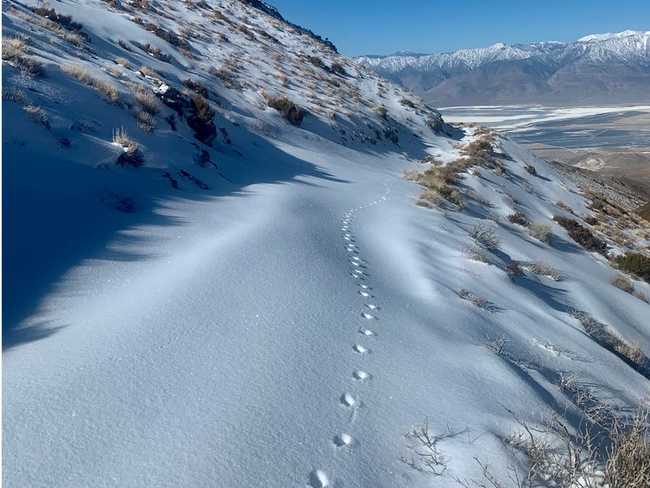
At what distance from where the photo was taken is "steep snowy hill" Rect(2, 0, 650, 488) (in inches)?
124

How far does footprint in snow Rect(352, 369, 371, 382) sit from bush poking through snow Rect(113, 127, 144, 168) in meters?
6.22

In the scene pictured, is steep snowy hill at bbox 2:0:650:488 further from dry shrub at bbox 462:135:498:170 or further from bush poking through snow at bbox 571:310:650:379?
dry shrub at bbox 462:135:498:170

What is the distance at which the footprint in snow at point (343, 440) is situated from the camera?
3.25m

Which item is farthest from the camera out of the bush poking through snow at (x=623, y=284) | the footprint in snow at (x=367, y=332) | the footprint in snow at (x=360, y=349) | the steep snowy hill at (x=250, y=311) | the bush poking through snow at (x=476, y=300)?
the bush poking through snow at (x=623, y=284)

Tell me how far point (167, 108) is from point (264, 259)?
306 inches

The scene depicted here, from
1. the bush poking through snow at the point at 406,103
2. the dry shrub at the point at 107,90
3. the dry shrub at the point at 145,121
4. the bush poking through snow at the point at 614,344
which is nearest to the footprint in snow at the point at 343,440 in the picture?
the bush poking through snow at the point at 614,344

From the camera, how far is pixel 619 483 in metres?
2.73

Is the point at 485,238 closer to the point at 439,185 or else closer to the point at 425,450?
the point at 439,185

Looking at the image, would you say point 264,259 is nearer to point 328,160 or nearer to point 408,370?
point 408,370

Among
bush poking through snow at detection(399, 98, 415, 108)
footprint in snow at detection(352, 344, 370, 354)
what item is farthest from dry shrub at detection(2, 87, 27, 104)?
bush poking through snow at detection(399, 98, 415, 108)

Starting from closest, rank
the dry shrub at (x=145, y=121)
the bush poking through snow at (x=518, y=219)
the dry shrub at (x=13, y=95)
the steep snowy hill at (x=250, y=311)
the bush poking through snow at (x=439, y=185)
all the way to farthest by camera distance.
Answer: the steep snowy hill at (x=250, y=311) < the dry shrub at (x=13, y=95) < the dry shrub at (x=145, y=121) < the bush poking through snow at (x=439, y=185) < the bush poking through snow at (x=518, y=219)

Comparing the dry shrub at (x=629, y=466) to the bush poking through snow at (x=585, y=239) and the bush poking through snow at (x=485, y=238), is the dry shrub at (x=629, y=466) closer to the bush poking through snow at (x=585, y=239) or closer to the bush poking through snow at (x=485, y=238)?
the bush poking through snow at (x=485, y=238)

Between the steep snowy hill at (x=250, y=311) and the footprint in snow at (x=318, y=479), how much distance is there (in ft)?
0.04

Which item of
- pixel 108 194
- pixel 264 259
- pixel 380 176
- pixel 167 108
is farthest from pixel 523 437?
pixel 380 176
